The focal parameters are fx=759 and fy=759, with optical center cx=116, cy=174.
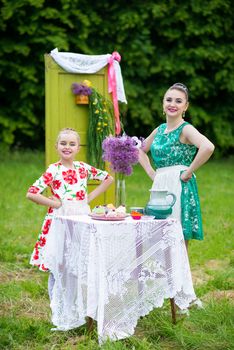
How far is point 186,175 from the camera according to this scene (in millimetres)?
4922

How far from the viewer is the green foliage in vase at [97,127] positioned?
6703mm

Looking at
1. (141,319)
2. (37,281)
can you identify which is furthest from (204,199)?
(141,319)

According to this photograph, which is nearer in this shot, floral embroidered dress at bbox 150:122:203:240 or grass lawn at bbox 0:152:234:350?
grass lawn at bbox 0:152:234:350

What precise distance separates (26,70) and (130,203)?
5.43 m

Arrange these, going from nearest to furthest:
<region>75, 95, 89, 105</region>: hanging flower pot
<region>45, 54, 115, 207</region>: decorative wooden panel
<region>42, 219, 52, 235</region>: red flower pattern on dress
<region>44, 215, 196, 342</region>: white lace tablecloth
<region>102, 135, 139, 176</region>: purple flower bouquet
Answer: <region>44, 215, 196, 342</region>: white lace tablecloth < <region>102, 135, 139, 176</region>: purple flower bouquet < <region>42, 219, 52, 235</region>: red flower pattern on dress < <region>45, 54, 115, 207</region>: decorative wooden panel < <region>75, 95, 89, 105</region>: hanging flower pot

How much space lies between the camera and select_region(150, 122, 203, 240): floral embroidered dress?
4941mm

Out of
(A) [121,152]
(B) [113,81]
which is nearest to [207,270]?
(B) [113,81]

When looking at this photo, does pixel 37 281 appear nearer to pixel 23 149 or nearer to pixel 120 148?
pixel 120 148

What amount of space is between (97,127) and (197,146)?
1961mm

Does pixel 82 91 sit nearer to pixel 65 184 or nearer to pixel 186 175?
pixel 65 184

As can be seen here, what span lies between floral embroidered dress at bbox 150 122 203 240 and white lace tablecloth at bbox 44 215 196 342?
1.23 ft

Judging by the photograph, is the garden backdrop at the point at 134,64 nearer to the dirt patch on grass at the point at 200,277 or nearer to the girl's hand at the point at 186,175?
the dirt patch on grass at the point at 200,277

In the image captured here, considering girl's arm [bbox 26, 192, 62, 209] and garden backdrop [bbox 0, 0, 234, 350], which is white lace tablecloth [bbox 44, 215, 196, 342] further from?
garden backdrop [bbox 0, 0, 234, 350]

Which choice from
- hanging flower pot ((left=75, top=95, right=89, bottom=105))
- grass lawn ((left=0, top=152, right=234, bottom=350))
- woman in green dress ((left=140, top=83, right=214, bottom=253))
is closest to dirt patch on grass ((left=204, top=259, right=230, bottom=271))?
grass lawn ((left=0, top=152, right=234, bottom=350))
